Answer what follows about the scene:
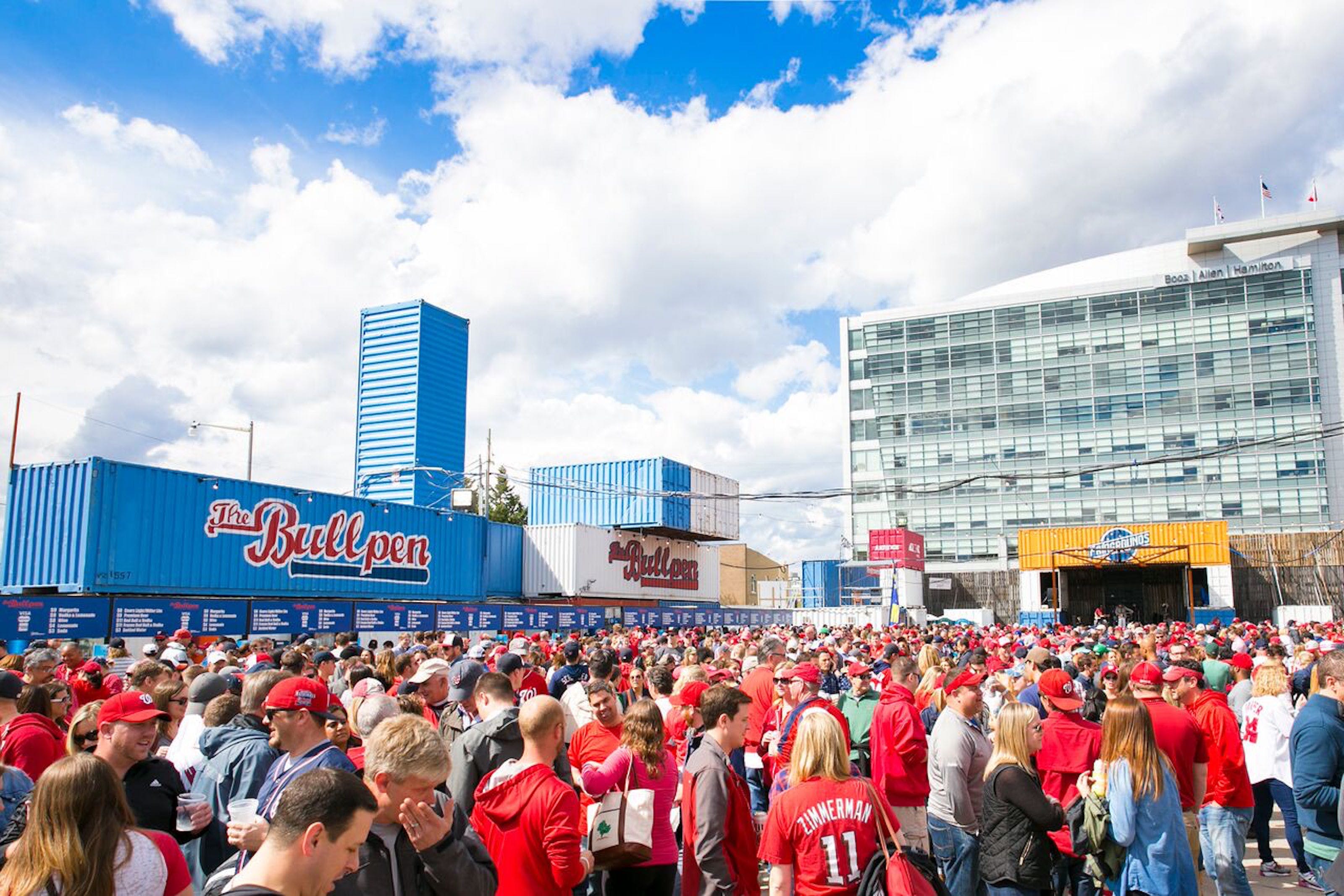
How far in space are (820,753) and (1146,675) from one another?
3.22 meters

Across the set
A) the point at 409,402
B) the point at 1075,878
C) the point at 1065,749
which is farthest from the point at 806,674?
the point at 409,402

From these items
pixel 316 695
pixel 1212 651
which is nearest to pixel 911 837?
pixel 316 695

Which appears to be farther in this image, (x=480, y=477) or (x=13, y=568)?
(x=480, y=477)

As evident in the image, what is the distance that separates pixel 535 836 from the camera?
3.80 m

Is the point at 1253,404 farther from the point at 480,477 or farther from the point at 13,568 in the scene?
the point at 13,568

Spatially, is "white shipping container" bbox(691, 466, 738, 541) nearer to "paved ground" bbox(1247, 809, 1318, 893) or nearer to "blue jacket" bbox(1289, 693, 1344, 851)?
"paved ground" bbox(1247, 809, 1318, 893)

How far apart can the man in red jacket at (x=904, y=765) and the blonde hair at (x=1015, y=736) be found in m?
1.23

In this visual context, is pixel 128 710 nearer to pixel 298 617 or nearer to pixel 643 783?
pixel 643 783

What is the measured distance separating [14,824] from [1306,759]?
6.05 metres

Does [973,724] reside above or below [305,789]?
below

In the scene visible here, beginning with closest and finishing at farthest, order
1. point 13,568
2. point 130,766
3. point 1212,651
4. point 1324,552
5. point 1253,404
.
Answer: point 130,766 → point 1212,651 → point 13,568 → point 1324,552 → point 1253,404

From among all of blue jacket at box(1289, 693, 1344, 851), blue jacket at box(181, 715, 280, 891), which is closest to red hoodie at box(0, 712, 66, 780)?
blue jacket at box(181, 715, 280, 891)

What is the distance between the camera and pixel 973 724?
616 centimetres

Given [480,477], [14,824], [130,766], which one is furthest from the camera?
[480,477]
